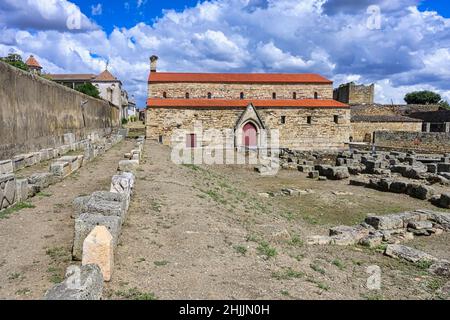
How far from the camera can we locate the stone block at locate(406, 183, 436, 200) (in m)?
14.0

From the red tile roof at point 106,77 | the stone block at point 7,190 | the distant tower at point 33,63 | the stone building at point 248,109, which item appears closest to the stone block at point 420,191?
the stone block at point 7,190

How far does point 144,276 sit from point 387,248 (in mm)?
5565

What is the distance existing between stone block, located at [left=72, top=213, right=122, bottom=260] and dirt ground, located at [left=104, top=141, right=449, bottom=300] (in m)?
0.43

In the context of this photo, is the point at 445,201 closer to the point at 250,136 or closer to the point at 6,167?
the point at 6,167

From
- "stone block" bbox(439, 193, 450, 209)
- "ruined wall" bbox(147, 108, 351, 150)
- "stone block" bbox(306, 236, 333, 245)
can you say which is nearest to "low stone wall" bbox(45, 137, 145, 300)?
"stone block" bbox(306, 236, 333, 245)

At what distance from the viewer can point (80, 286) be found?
11.3ft

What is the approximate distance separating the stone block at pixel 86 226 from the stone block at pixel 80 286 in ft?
3.10

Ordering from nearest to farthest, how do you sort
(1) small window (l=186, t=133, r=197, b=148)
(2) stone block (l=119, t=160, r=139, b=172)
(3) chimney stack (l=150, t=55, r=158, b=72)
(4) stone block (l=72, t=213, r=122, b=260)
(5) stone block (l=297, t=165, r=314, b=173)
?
(4) stone block (l=72, t=213, r=122, b=260) → (2) stone block (l=119, t=160, r=139, b=172) → (5) stone block (l=297, t=165, r=314, b=173) → (1) small window (l=186, t=133, r=197, b=148) → (3) chimney stack (l=150, t=55, r=158, b=72)

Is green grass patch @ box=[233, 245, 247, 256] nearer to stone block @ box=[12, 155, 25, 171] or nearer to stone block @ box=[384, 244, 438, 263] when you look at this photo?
stone block @ box=[384, 244, 438, 263]
